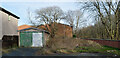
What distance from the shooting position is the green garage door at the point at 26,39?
70.0ft

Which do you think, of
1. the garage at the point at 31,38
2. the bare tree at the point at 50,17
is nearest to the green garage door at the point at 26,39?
the garage at the point at 31,38

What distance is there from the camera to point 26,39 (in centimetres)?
2144

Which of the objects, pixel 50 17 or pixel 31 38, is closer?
pixel 31 38

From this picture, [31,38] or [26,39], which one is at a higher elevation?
[31,38]

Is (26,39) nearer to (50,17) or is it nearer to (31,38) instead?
(31,38)

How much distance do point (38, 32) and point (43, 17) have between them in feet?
82.5

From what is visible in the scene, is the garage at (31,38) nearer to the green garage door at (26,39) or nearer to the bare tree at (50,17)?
the green garage door at (26,39)

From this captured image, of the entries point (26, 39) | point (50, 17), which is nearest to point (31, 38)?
point (26, 39)

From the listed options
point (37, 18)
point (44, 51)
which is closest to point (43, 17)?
point (37, 18)

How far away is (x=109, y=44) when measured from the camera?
74.2 feet

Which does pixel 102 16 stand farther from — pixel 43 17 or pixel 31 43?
pixel 43 17

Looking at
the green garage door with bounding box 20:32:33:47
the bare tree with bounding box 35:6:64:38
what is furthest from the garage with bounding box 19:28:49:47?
the bare tree with bounding box 35:6:64:38

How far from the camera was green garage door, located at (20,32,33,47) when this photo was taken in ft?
70.0

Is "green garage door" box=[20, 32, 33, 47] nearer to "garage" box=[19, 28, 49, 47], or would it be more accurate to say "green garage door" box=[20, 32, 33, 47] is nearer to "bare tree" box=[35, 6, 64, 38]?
"garage" box=[19, 28, 49, 47]
